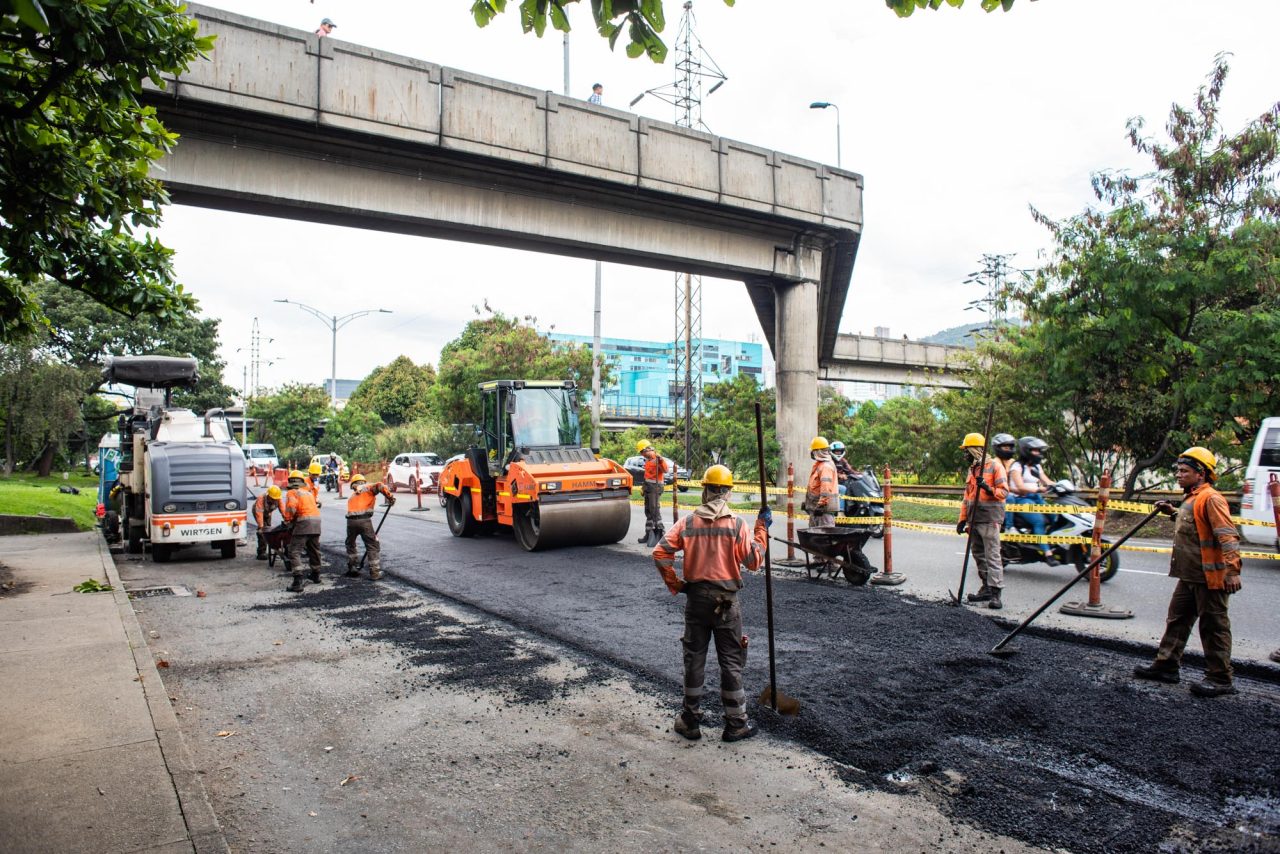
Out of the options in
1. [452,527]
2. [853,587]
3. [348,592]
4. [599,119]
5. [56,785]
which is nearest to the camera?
[56,785]

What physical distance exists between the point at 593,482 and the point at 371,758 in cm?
870

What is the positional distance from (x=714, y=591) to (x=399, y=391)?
2591 inches

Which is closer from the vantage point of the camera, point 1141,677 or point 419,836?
point 419,836

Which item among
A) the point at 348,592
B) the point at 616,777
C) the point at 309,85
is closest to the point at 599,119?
the point at 309,85

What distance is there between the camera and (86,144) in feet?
17.3

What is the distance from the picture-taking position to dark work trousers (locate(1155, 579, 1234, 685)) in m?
5.80

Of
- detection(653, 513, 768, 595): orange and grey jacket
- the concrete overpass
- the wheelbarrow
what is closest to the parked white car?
the concrete overpass

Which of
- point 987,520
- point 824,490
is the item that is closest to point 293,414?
point 824,490

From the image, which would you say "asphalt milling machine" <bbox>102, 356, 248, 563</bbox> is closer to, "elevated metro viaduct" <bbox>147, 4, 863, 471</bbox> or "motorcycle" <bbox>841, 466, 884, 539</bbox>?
"elevated metro viaduct" <bbox>147, 4, 863, 471</bbox>

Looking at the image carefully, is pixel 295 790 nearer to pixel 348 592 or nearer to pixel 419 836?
pixel 419 836

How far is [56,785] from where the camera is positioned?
4367 mm

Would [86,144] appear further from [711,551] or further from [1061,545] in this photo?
[1061,545]

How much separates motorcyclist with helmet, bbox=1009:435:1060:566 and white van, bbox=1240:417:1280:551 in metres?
3.18

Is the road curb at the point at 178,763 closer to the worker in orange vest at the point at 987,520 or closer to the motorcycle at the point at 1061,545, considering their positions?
the worker in orange vest at the point at 987,520
